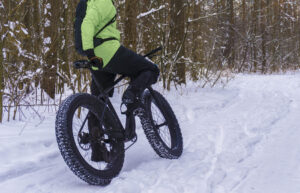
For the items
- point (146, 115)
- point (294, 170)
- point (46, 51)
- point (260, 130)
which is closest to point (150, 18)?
point (46, 51)

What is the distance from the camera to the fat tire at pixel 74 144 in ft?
8.07

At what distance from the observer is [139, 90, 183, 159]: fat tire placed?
3.43 meters

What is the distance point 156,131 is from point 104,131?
2.35 ft

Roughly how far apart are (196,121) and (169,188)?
2.83m

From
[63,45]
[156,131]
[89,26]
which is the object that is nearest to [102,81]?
[89,26]

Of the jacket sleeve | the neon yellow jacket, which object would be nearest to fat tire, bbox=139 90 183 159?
the neon yellow jacket

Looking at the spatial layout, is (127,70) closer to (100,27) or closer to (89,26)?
(100,27)

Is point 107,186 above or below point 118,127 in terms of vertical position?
below

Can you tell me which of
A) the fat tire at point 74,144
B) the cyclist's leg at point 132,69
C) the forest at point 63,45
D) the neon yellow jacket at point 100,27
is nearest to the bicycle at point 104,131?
the fat tire at point 74,144

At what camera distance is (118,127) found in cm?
311

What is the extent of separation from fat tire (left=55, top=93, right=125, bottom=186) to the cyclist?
183 mm

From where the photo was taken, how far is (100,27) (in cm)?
299

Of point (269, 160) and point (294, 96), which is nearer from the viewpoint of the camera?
point (269, 160)

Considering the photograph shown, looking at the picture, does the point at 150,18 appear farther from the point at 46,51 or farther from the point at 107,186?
the point at 107,186
